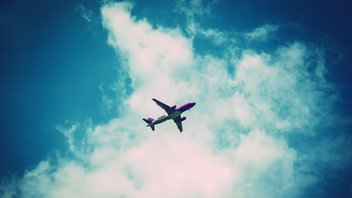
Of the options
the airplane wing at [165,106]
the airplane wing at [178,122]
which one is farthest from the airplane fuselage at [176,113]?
the airplane wing at [178,122]

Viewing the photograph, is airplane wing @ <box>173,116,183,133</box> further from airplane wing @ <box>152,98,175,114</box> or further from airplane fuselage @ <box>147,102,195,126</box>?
airplane wing @ <box>152,98,175,114</box>

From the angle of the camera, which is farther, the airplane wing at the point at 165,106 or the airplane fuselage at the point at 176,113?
the airplane wing at the point at 165,106

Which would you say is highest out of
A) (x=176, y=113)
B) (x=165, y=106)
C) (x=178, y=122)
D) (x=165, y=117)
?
(x=178, y=122)

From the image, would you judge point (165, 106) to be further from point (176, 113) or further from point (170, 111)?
point (176, 113)

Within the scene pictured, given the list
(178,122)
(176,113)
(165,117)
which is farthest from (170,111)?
(178,122)

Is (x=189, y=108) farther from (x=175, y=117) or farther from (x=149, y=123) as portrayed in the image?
(x=149, y=123)

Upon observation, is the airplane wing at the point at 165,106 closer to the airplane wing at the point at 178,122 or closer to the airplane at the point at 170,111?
the airplane at the point at 170,111

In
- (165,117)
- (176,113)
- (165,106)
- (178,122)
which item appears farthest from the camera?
(178,122)

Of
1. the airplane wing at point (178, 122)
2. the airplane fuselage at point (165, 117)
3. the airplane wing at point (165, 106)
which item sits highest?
the airplane wing at point (178, 122)

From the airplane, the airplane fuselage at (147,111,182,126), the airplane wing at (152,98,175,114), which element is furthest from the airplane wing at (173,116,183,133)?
the airplane wing at (152,98,175,114)

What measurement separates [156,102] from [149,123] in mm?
10998

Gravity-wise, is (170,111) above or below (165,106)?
below

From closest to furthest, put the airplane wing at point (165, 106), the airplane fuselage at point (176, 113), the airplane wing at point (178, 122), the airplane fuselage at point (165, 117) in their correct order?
the airplane fuselage at point (176, 113)
the airplane wing at point (165, 106)
the airplane fuselage at point (165, 117)
the airplane wing at point (178, 122)

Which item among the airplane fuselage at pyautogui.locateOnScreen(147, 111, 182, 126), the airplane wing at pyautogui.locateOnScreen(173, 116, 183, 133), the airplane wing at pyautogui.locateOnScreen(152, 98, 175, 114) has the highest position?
the airplane wing at pyautogui.locateOnScreen(173, 116, 183, 133)
